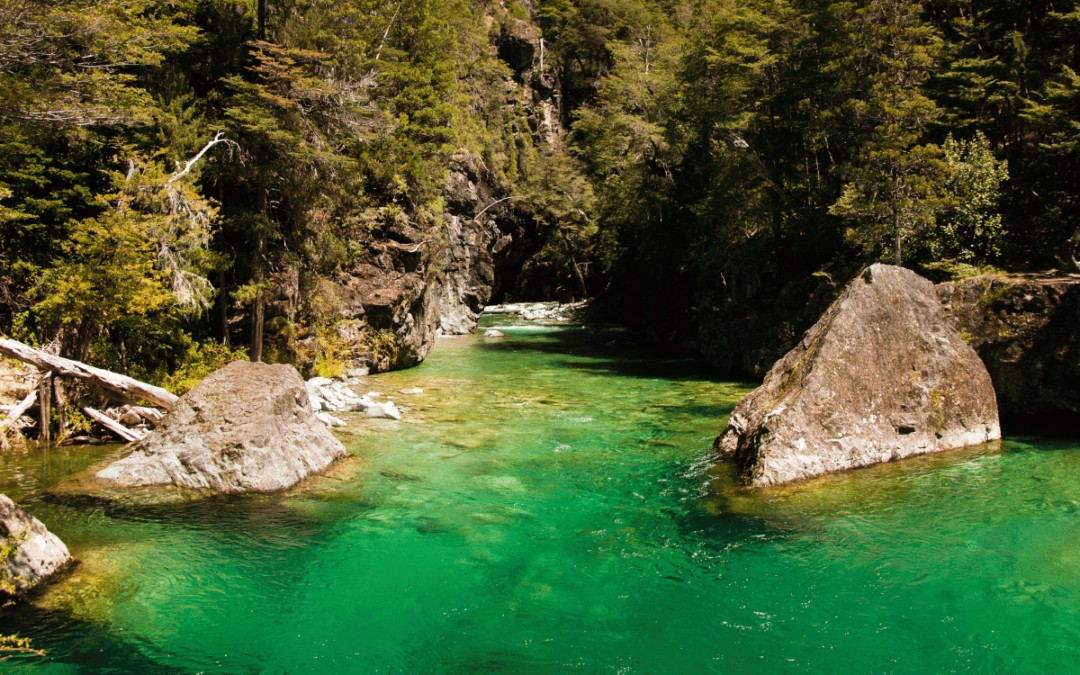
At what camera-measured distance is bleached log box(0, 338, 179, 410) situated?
391 inches

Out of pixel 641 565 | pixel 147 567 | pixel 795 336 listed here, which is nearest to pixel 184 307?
pixel 147 567

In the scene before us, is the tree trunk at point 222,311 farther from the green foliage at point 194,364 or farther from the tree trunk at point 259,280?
the tree trunk at point 259,280

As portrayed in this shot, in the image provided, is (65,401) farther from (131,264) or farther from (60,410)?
(131,264)

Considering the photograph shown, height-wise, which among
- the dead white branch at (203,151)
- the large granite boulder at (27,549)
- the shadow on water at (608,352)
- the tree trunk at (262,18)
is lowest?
the shadow on water at (608,352)

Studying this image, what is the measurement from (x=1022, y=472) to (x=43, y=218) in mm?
18132

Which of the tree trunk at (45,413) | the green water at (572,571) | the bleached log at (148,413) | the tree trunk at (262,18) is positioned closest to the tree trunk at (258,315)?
the bleached log at (148,413)

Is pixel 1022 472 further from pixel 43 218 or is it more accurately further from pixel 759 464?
pixel 43 218

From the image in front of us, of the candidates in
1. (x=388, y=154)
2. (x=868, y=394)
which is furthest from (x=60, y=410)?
(x=868, y=394)

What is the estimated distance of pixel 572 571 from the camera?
6543mm

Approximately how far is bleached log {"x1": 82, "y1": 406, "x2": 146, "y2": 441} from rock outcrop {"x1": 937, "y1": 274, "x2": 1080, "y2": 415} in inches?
618

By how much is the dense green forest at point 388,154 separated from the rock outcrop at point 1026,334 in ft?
10.8

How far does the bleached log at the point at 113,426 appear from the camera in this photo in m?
10.8

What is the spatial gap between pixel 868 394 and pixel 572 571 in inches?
233

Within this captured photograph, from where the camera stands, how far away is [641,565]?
263 inches
